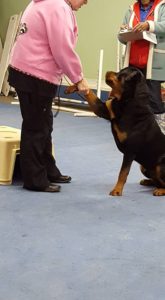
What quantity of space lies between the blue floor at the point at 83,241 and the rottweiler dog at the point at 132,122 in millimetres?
195

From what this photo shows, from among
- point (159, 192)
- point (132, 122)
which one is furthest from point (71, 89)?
point (159, 192)

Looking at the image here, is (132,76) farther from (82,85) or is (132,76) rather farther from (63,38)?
(63,38)

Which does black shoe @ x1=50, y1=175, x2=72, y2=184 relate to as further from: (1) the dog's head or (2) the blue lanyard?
(2) the blue lanyard

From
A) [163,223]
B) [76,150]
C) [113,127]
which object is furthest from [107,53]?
[163,223]

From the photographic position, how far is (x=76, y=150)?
14.3 ft

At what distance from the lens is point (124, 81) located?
3018mm

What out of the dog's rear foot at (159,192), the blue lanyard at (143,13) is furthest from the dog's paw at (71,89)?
the blue lanyard at (143,13)

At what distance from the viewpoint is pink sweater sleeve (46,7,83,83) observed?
2797 mm

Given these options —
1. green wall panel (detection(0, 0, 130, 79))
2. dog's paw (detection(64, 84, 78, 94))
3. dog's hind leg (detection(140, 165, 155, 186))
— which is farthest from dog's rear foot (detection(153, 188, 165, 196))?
green wall panel (detection(0, 0, 130, 79))

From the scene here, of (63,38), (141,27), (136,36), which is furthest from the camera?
(136,36)

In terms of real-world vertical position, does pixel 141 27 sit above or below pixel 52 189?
above

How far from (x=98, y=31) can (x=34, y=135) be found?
4.84 m

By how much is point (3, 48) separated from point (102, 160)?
18.2ft

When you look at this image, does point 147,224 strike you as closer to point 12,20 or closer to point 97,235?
point 97,235
